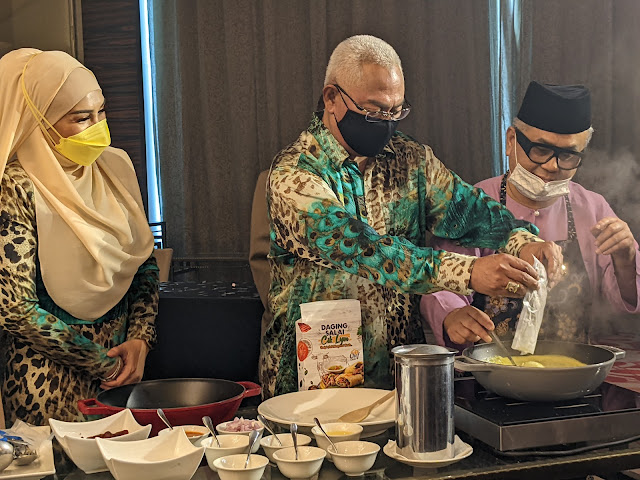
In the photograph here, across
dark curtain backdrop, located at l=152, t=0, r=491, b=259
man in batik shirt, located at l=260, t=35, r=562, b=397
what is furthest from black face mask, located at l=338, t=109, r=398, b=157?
dark curtain backdrop, located at l=152, t=0, r=491, b=259

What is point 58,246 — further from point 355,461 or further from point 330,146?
point 355,461

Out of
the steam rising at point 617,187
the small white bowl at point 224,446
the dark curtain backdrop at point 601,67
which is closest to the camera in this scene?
the small white bowl at point 224,446

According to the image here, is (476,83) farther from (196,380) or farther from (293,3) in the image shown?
(196,380)

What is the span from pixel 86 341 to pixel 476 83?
11.9 feet

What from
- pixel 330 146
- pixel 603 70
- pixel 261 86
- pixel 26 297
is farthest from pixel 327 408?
pixel 261 86

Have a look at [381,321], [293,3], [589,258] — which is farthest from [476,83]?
[381,321]

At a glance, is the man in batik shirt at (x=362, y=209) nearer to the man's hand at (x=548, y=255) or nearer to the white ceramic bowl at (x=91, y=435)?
the man's hand at (x=548, y=255)

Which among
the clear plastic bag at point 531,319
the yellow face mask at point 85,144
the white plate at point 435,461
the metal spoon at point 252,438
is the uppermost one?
the yellow face mask at point 85,144

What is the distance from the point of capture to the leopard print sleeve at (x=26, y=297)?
1928 millimetres

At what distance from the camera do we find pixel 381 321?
6.75 feet

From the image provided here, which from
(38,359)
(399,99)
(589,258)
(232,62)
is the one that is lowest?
(38,359)

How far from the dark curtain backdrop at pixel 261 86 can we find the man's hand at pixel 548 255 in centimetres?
316

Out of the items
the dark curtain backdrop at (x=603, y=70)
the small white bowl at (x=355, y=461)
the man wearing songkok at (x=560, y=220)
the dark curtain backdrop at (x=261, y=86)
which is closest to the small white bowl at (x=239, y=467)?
the small white bowl at (x=355, y=461)

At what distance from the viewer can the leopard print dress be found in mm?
1944
